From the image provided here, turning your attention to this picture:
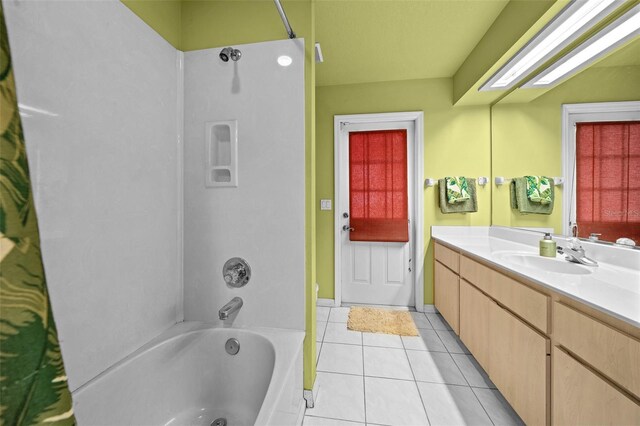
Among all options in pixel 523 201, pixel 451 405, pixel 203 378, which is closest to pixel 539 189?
pixel 523 201

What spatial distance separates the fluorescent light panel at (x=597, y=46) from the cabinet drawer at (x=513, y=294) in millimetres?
1273

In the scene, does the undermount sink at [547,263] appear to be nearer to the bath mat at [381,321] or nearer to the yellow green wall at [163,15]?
the bath mat at [381,321]

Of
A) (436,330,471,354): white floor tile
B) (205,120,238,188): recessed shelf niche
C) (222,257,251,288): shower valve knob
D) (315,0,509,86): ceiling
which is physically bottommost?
(436,330,471,354): white floor tile

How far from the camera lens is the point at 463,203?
250 centimetres

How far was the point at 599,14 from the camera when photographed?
1262 millimetres

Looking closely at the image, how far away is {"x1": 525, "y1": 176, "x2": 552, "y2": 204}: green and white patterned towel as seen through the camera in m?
1.81

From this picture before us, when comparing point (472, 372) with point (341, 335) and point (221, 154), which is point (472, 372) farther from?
point (221, 154)

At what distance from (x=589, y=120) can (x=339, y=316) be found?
2.40m

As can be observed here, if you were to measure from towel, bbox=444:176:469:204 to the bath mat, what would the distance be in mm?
1257

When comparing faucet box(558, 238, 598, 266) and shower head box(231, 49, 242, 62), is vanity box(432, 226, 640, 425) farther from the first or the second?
shower head box(231, 49, 242, 62)

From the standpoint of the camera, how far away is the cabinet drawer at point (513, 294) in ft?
3.62

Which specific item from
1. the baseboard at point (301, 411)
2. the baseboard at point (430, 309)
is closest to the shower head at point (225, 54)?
the baseboard at point (301, 411)

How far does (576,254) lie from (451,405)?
1115 millimetres

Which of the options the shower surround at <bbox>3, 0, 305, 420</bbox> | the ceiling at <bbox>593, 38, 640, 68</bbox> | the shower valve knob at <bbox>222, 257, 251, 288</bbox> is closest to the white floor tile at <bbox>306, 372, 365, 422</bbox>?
the shower surround at <bbox>3, 0, 305, 420</bbox>
